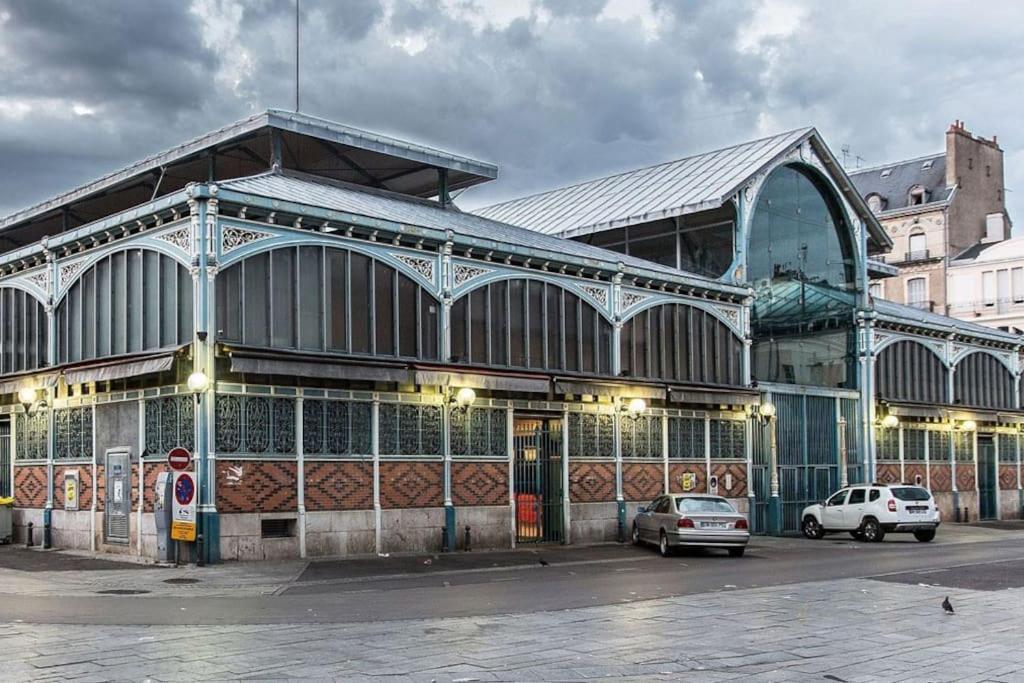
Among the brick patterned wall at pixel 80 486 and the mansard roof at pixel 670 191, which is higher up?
the mansard roof at pixel 670 191

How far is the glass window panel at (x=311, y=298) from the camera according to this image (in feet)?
83.9

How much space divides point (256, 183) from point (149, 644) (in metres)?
16.6

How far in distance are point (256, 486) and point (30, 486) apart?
298 inches

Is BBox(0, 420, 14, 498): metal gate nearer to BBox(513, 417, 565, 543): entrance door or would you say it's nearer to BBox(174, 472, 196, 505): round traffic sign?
BBox(174, 472, 196, 505): round traffic sign

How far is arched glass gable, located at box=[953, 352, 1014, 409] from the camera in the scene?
1861 inches

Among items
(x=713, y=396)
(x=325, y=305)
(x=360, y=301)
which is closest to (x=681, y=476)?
(x=713, y=396)

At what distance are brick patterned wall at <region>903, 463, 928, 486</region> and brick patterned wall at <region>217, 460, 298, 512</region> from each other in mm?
25812

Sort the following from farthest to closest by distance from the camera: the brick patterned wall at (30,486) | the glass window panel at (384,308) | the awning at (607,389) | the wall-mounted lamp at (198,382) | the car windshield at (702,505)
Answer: the awning at (607,389), the brick patterned wall at (30,486), the car windshield at (702,505), the glass window panel at (384,308), the wall-mounted lamp at (198,382)

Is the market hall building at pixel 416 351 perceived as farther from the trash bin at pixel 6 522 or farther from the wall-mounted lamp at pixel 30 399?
the trash bin at pixel 6 522

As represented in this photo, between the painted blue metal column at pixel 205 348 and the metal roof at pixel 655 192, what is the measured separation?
18.5m

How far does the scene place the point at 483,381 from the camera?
91.2 feet

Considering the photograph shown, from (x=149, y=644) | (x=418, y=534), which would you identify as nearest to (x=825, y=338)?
(x=418, y=534)

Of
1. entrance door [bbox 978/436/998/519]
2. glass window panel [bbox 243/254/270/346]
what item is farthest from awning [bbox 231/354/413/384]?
entrance door [bbox 978/436/998/519]

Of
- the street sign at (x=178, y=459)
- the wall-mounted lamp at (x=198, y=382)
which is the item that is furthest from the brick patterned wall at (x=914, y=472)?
the street sign at (x=178, y=459)
